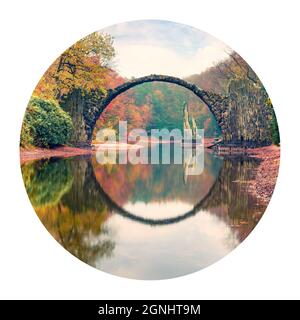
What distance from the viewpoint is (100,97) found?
873cm

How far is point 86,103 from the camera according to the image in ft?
28.6

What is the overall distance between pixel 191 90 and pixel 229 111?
580 millimetres

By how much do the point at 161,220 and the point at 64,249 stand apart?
1.19 meters

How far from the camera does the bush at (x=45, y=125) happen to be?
335 inches

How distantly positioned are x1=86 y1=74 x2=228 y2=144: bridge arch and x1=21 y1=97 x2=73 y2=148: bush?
29 centimetres

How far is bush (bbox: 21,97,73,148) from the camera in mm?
8508

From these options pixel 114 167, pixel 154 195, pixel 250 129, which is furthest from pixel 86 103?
pixel 250 129

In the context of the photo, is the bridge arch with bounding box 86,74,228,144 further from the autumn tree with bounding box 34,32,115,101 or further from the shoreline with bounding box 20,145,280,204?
the shoreline with bounding box 20,145,280,204

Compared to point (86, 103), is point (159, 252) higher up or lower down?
lower down

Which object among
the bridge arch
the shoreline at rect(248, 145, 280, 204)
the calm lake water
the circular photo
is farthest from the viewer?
the bridge arch

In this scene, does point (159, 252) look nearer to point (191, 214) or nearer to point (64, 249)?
point (191, 214)

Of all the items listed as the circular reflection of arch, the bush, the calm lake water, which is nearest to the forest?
the bush

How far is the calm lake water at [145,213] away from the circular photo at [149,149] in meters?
0.01

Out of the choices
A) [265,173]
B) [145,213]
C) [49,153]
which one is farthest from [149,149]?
[265,173]
